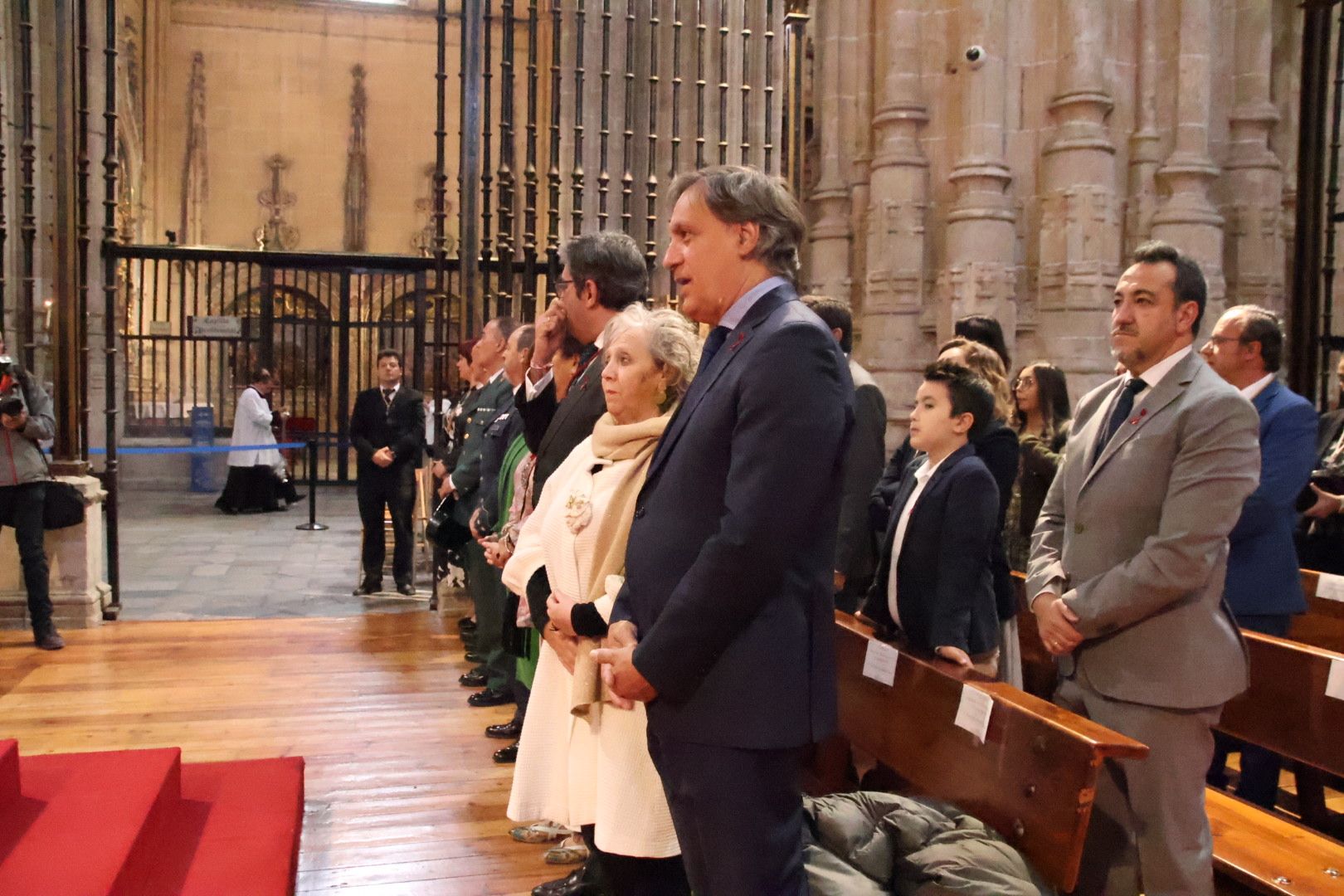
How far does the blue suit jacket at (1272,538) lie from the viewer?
3047mm

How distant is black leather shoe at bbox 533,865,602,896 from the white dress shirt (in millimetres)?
960

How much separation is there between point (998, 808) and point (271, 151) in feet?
49.3

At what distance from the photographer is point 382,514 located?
254 inches

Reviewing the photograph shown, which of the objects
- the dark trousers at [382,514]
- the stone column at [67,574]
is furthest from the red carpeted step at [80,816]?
the dark trousers at [382,514]

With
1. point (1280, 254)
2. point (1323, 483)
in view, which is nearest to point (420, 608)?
point (1323, 483)

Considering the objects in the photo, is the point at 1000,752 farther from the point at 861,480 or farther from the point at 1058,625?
the point at 861,480

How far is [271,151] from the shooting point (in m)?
15.2

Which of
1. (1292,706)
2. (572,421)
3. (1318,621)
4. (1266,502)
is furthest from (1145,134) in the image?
(572,421)

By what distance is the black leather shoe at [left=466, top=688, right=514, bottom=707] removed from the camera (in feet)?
14.0

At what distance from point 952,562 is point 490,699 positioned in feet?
7.38

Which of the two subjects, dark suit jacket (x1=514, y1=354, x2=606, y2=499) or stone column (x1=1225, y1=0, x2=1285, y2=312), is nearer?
dark suit jacket (x1=514, y1=354, x2=606, y2=499)

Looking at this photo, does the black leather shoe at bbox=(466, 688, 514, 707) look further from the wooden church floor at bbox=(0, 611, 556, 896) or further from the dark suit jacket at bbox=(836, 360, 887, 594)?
the dark suit jacket at bbox=(836, 360, 887, 594)

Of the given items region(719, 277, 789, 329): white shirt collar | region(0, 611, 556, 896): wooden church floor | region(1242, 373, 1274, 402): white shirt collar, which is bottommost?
region(0, 611, 556, 896): wooden church floor

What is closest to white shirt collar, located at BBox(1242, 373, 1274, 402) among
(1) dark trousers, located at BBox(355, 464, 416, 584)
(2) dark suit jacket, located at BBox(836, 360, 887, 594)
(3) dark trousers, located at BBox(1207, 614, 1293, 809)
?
(3) dark trousers, located at BBox(1207, 614, 1293, 809)
